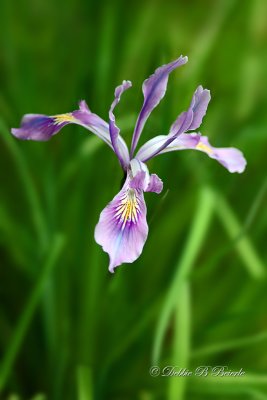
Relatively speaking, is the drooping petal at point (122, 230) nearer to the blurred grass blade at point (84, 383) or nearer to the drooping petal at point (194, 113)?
the drooping petal at point (194, 113)

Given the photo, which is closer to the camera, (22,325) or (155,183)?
(155,183)

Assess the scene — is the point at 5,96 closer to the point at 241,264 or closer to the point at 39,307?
the point at 39,307

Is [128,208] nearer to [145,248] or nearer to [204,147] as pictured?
[204,147]

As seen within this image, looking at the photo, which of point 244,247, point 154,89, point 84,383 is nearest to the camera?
point 154,89

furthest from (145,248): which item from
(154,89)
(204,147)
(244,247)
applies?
(154,89)

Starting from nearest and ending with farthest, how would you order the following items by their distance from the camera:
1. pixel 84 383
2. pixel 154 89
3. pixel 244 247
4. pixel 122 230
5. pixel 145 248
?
pixel 122 230 → pixel 154 89 → pixel 84 383 → pixel 145 248 → pixel 244 247

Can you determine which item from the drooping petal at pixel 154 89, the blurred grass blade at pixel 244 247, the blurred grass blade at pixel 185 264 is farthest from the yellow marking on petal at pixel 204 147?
the blurred grass blade at pixel 244 247

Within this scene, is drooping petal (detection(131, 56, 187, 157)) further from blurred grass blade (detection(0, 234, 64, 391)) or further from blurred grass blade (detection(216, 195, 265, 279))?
blurred grass blade (detection(216, 195, 265, 279))

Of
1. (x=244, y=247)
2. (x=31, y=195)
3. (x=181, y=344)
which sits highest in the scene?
(x=31, y=195)
